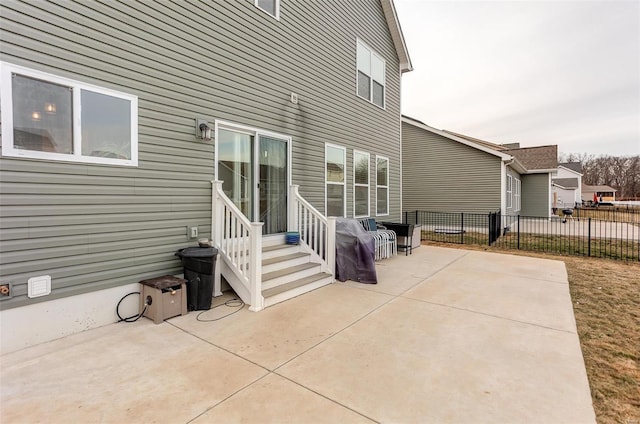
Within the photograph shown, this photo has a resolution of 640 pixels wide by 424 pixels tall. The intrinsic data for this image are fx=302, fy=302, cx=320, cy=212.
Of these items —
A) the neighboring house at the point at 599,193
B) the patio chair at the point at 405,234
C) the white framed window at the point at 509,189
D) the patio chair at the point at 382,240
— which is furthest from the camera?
the neighboring house at the point at 599,193

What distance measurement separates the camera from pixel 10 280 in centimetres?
295

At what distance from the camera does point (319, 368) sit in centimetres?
266

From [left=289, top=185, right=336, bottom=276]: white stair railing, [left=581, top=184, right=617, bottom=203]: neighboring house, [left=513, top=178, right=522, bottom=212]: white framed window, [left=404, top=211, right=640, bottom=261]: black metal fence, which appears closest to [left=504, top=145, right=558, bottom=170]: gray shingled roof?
[left=513, top=178, right=522, bottom=212]: white framed window

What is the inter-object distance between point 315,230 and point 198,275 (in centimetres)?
233

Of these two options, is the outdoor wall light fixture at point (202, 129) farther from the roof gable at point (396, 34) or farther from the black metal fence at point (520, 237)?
the black metal fence at point (520, 237)

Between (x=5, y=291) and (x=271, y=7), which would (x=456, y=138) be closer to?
(x=271, y=7)

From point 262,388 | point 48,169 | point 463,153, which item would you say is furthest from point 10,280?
point 463,153

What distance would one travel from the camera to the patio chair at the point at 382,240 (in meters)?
7.47

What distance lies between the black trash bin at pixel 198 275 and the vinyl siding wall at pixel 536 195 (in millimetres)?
21627

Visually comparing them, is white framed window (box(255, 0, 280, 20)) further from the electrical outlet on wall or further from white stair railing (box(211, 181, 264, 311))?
the electrical outlet on wall

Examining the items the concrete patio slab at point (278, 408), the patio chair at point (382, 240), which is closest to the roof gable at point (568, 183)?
the patio chair at point (382, 240)

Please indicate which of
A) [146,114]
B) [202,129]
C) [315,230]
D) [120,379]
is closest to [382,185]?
[315,230]

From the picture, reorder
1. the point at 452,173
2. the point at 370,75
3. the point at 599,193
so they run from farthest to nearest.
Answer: the point at 599,193 < the point at 452,173 < the point at 370,75

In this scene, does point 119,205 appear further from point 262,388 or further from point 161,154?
point 262,388
